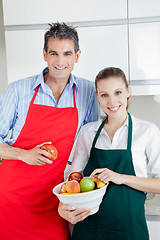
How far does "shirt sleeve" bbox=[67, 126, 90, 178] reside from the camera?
1347mm

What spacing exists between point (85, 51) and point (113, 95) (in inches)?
28.0

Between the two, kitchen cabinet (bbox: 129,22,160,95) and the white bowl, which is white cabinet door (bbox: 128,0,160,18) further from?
the white bowl

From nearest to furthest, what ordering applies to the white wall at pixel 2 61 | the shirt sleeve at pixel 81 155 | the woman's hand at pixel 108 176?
the woman's hand at pixel 108 176 < the shirt sleeve at pixel 81 155 < the white wall at pixel 2 61

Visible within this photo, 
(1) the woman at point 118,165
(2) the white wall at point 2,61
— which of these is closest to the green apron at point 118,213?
(1) the woman at point 118,165

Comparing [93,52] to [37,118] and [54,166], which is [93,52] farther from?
[54,166]

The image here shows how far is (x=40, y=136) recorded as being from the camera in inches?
56.1

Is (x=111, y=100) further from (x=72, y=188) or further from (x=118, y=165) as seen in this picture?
(x=72, y=188)

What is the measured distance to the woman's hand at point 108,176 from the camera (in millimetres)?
1125

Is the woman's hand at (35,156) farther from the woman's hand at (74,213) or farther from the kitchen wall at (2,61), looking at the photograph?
the kitchen wall at (2,61)

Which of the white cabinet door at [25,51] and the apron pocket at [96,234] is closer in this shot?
the apron pocket at [96,234]

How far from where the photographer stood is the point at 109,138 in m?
1.30

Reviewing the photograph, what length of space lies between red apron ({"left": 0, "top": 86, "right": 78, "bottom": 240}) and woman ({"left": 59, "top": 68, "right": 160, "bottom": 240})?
0.13 m

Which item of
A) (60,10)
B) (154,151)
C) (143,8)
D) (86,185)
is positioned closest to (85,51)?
(60,10)

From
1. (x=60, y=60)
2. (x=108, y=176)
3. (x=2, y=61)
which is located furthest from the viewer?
(x=2, y=61)
